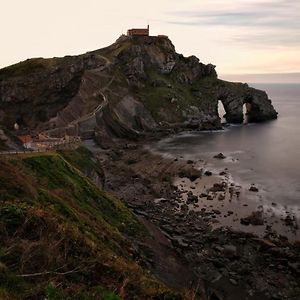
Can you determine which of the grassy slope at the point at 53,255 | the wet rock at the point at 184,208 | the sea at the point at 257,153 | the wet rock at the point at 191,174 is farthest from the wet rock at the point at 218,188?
the grassy slope at the point at 53,255

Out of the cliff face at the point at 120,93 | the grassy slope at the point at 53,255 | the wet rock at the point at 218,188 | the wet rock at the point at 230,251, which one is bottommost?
the wet rock at the point at 230,251

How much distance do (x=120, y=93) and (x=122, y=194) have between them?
60180mm

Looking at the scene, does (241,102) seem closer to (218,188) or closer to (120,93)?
(120,93)

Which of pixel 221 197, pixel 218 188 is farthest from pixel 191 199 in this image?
pixel 218 188

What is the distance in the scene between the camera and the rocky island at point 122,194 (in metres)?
20.1

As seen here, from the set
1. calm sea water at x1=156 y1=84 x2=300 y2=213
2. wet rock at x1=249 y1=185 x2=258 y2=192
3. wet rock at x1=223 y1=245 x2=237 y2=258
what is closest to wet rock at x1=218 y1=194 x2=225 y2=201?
wet rock at x1=249 y1=185 x2=258 y2=192

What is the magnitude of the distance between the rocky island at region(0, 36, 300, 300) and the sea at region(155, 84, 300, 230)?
17.5ft

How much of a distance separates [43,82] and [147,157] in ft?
159

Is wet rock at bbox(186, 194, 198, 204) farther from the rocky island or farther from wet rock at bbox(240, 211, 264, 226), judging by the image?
wet rock at bbox(240, 211, 264, 226)

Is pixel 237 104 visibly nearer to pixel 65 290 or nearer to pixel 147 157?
pixel 147 157

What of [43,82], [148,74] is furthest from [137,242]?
[148,74]

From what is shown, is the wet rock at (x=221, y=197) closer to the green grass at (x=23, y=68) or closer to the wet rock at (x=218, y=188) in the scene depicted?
the wet rock at (x=218, y=188)

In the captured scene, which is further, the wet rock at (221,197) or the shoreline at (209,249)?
the wet rock at (221,197)

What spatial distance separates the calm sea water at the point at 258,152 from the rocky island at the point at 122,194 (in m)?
5.64
